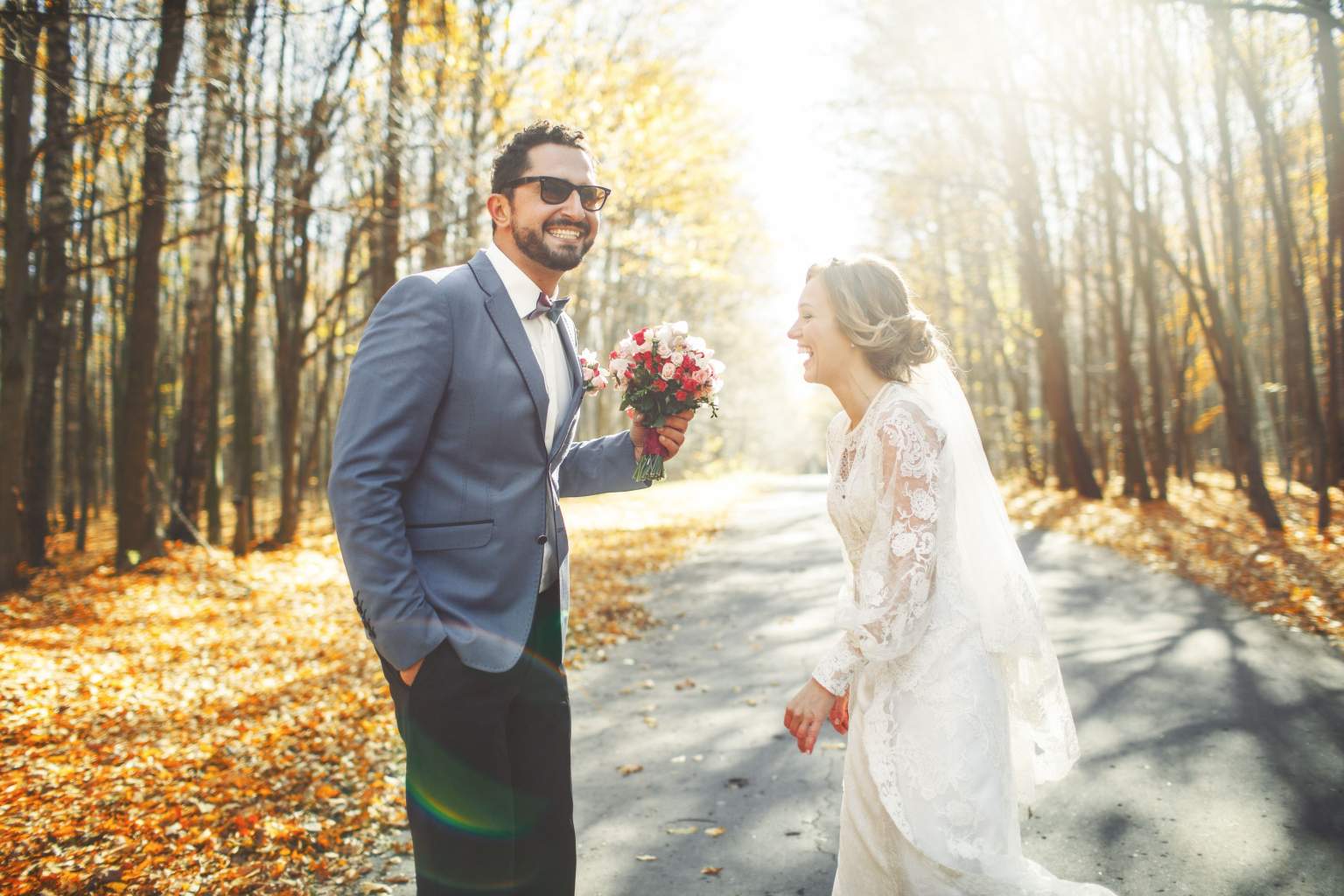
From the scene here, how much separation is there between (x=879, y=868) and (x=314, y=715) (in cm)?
471

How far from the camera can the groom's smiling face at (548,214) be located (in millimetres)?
2783

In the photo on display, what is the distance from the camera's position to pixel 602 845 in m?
4.14

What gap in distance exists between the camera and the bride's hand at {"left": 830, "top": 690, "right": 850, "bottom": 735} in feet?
9.49

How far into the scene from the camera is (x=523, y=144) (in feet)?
9.23

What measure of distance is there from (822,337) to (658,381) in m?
0.70

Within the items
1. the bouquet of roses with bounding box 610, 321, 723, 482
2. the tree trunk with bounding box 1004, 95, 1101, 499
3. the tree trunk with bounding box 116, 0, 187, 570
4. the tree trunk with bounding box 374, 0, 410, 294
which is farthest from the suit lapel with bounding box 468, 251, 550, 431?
the tree trunk with bounding box 1004, 95, 1101, 499

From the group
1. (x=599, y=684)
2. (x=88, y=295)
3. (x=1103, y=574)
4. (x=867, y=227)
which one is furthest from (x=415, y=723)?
(x=867, y=227)

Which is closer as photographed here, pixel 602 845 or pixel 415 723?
pixel 415 723

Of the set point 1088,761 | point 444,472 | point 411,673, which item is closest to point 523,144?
point 444,472

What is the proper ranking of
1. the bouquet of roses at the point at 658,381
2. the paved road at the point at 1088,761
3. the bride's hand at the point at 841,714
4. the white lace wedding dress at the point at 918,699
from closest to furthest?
the white lace wedding dress at the point at 918,699 < the bride's hand at the point at 841,714 < the bouquet of roses at the point at 658,381 < the paved road at the point at 1088,761

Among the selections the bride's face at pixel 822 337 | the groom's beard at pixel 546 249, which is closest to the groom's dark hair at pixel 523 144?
the groom's beard at pixel 546 249

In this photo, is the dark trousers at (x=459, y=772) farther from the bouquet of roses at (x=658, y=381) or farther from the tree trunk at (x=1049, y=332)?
the tree trunk at (x=1049, y=332)

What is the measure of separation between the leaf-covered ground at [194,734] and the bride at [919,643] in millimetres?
2668

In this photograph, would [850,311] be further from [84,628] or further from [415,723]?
[84,628]
